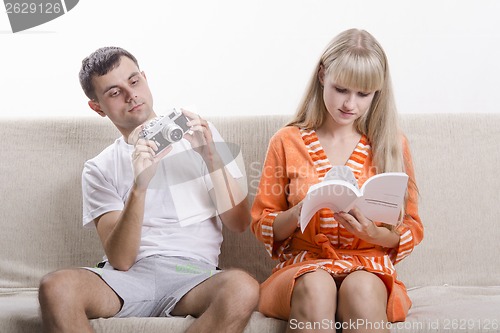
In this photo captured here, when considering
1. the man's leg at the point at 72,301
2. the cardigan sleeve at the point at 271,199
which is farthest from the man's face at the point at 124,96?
the man's leg at the point at 72,301

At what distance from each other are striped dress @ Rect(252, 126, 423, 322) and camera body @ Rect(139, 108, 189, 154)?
24 centimetres

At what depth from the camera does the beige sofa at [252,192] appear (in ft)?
6.70

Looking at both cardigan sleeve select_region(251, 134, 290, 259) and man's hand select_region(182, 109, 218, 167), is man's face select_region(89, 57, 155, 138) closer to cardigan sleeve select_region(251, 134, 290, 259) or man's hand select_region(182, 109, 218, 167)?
man's hand select_region(182, 109, 218, 167)

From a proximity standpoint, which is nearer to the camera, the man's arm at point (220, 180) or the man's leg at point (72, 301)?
the man's leg at point (72, 301)

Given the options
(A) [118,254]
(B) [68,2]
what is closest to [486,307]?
(A) [118,254]

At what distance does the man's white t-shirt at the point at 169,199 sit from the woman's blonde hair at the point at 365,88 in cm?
27

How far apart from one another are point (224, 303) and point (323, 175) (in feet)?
1.42

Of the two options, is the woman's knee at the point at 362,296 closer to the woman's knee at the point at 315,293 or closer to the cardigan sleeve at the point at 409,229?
the woman's knee at the point at 315,293

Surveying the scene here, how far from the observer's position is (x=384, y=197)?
159 cm

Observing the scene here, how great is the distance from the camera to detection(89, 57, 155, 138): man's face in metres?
1.85

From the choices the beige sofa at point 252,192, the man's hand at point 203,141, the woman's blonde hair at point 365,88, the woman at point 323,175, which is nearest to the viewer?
the woman at point 323,175

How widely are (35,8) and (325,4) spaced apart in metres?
0.98

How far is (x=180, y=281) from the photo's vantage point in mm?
1710

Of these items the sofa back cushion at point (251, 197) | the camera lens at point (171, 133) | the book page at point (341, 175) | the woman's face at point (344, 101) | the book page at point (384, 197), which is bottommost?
the sofa back cushion at point (251, 197)
